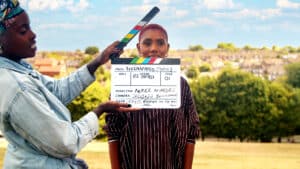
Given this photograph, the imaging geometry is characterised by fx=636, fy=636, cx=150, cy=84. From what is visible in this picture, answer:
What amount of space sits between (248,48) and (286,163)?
312 ft

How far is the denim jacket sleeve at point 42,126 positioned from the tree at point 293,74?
75080 mm

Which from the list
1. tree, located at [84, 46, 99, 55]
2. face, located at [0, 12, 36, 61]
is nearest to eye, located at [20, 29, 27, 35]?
face, located at [0, 12, 36, 61]

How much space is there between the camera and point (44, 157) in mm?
2932

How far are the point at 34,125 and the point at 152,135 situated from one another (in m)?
1.28

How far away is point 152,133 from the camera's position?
3.97 metres

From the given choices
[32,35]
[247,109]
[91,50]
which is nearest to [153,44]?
[32,35]

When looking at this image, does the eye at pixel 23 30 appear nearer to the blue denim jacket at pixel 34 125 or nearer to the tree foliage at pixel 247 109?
the blue denim jacket at pixel 34 125

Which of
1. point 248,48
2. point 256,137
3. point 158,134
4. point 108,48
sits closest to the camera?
point 108,48

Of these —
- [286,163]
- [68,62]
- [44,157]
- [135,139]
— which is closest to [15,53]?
[44,157]

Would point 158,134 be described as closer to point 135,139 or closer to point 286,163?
point 135,139

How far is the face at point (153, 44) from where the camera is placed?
13.0 ft

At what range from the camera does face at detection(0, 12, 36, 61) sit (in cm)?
296

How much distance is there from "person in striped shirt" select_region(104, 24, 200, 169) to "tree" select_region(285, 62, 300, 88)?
73856 mm

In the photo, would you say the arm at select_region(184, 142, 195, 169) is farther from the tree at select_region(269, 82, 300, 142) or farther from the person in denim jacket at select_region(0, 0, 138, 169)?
the tree at select_region(269, 82, 300, 142)
